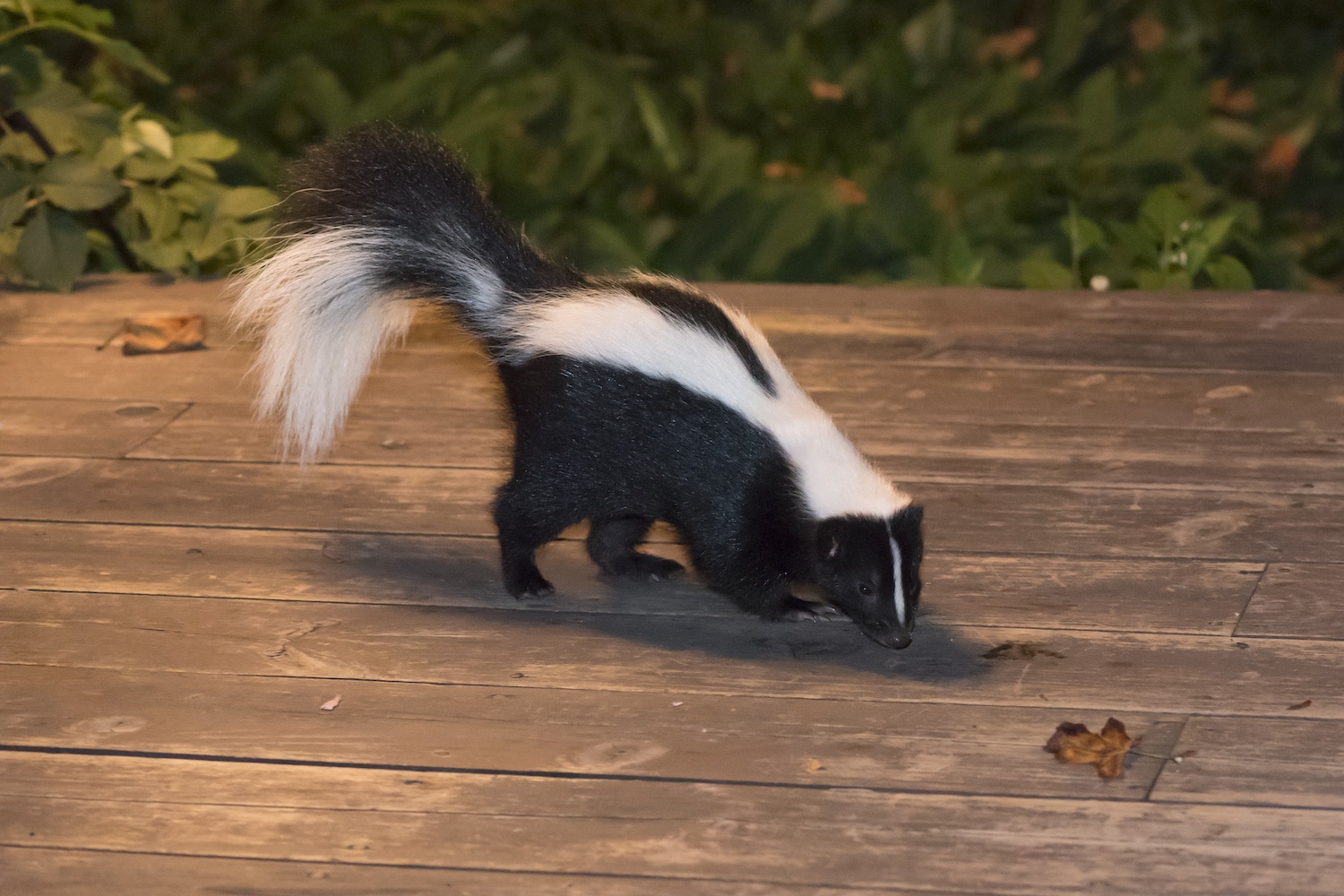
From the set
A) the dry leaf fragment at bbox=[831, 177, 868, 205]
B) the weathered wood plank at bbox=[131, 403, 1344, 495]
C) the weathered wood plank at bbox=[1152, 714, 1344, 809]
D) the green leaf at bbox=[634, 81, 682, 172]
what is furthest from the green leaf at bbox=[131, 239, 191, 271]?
the weathered wood plank at bbox=[1152, 714, 1344, 809]

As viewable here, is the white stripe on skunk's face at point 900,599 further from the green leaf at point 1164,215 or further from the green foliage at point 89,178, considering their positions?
the green leaf at point 1164,215

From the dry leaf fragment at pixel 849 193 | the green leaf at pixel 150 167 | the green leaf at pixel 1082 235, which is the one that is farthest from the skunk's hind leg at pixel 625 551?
the dry leaf fragment at pixel 849 193

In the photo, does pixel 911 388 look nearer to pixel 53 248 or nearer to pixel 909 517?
pixel 909 517

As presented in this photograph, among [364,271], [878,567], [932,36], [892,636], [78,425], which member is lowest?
[78,425]

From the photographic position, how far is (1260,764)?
227 cm

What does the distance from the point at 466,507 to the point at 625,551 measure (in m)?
0.43

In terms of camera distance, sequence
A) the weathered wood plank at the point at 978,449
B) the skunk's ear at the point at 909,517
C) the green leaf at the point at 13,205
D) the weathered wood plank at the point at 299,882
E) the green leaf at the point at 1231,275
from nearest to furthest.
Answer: the weathered wood plank at the point at 299,882 < the skunk's ear at the point at 909,517 < the weathered wood plank at the point at 978,449 < the green leaf at the point at 13,205 < the green leaf at the point at 1231,275

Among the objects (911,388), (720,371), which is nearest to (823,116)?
(911,388)

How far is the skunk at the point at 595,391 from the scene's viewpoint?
2.69 m

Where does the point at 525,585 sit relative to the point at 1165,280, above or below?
below

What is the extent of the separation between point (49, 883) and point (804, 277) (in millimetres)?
3684

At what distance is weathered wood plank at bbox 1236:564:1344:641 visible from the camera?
2670 mm

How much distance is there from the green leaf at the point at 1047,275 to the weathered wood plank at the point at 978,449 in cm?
138

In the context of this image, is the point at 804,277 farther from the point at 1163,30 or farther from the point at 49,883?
the point at 49,883
